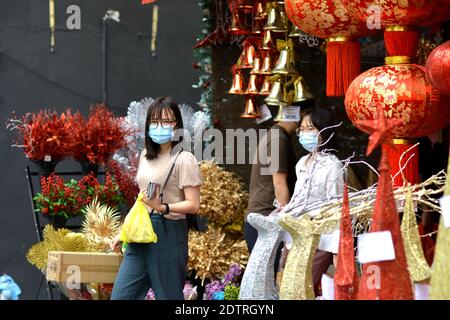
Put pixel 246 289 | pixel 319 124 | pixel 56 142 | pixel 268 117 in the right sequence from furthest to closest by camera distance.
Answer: pixel 268 117
pixel 56 142
pixel 319 124
pixel 246 289

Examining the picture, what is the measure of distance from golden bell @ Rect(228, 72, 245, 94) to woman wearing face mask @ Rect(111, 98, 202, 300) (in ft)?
7.22

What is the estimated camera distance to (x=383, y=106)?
4.60 m

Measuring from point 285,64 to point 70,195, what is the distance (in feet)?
5.63

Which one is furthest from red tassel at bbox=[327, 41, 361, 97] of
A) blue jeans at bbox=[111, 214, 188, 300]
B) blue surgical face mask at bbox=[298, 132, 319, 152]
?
blue jeans at bbox=[111, 214, 188, 300]

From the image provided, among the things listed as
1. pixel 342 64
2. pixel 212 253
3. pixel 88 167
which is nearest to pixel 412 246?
pixel 342 64

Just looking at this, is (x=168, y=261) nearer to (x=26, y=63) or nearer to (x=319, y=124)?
(x=319, y=124)

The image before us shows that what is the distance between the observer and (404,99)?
457 centimetres

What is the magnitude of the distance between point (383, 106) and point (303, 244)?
4.19 ft

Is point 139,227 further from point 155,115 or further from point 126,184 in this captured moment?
point 126,184

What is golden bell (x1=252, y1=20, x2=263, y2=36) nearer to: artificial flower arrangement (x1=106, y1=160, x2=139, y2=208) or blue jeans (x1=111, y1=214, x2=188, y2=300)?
artificial flower arrangement (x1=106, y1=160, x2=139, y2=208)

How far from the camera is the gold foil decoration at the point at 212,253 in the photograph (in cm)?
673

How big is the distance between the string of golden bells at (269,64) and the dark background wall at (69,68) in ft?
3.37

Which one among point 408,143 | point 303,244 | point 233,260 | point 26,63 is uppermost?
point 26,63
